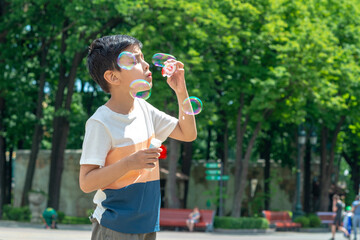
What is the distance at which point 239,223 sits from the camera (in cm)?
2795

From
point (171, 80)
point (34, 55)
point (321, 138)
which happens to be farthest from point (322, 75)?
point (171, 80)

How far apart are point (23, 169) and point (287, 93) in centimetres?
1768

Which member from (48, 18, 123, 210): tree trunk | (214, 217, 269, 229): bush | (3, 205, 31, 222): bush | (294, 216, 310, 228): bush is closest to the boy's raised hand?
(214, 217, 269, 229): bush

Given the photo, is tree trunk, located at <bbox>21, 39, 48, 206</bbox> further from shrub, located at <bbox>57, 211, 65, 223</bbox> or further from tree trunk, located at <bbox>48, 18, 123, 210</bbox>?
shrub, located at <bbox>57, 211, 65, 223</bbox>

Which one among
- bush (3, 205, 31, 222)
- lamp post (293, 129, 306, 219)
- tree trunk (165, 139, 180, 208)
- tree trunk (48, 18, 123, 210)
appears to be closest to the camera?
tree trunk (165, 139, 180, 208)

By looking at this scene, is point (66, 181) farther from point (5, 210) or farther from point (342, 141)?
point (342, 141)

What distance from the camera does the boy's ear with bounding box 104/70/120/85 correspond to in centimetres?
315

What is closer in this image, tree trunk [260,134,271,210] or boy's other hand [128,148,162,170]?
boy's other hand [128,148,162,170]

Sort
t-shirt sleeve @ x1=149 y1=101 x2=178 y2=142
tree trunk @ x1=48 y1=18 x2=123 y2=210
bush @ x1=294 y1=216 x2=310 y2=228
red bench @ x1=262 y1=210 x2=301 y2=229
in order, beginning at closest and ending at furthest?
t-shirt sleeve @ x1=149 y1=101 x2=178 y2=142 < tree trunk @ x1=48 y1=18 x2=123 y2=210 < red bench @ x1=262 y1=210 x2=301 y2=229 < bush @ x1=294 y1=216 x2=310 y2=228

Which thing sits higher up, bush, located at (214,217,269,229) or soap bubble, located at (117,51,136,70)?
soap bubble, located at (117,51,136,70)

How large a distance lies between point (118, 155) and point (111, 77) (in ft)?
1.24

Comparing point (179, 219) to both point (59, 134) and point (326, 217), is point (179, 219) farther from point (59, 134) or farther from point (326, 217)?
point (326, 217)

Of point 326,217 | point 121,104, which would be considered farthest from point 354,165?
point 121,104

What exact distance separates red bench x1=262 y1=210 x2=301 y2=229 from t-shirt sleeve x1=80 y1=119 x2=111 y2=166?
2825 centimetres
